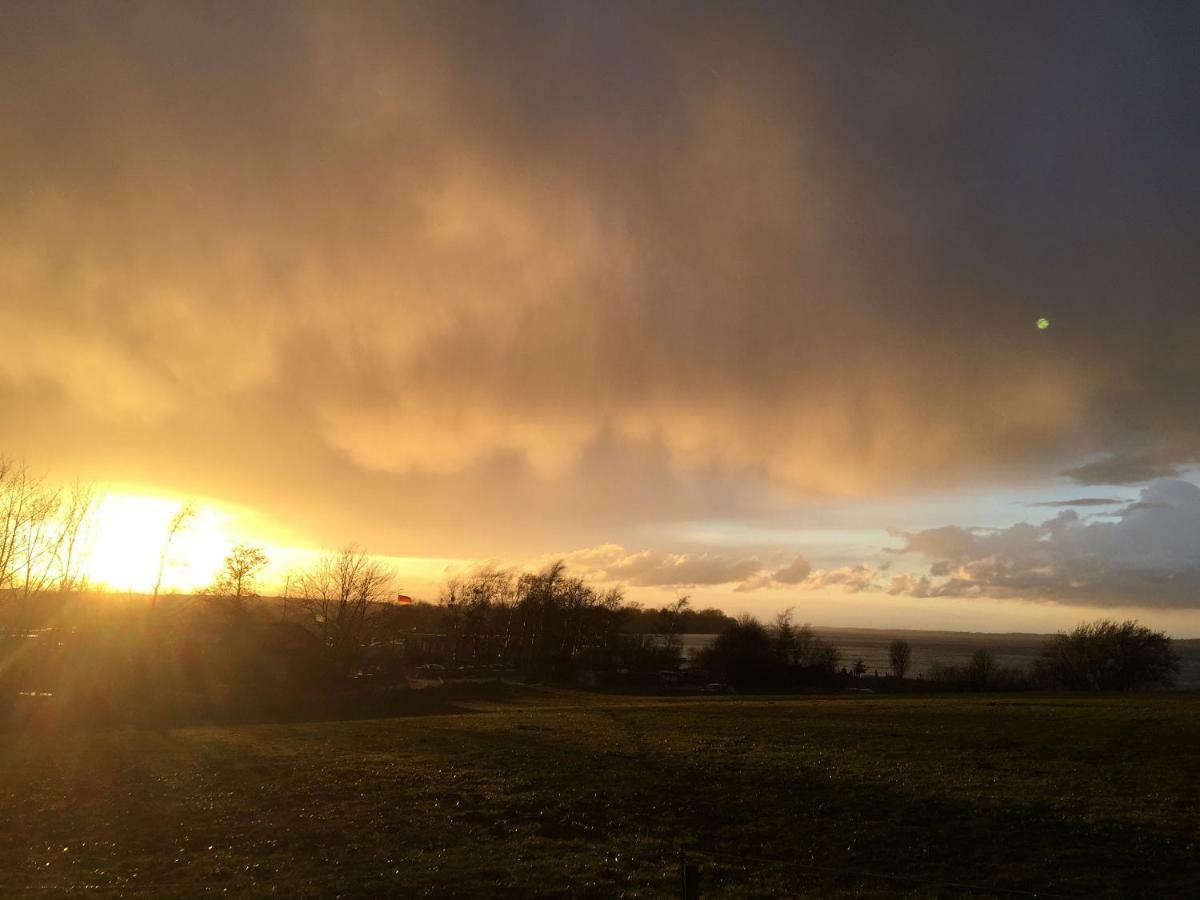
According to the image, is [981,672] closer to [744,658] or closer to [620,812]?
[744,658]

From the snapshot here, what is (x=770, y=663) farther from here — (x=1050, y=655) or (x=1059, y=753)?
(x=1059, y=753)

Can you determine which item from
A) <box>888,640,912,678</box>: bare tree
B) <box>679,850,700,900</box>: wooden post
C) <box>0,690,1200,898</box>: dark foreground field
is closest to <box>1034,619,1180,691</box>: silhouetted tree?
A: <box>888,640,912,678</box>: bare tree

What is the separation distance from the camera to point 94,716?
138 feet

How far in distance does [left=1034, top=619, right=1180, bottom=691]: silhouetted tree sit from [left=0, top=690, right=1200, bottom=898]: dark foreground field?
7331cm

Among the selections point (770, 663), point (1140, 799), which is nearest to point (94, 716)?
point (1140, 799)

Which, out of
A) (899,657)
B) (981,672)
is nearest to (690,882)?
(981,672)

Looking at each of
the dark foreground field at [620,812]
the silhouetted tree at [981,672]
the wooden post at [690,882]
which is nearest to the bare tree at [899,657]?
the silhouetted tree at [981,672]

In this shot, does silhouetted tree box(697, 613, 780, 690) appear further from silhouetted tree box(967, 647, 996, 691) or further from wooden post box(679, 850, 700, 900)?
wooden post box(679, 850, 700, 900)

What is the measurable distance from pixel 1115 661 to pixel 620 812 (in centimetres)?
10256

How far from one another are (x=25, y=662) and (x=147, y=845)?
49094mm

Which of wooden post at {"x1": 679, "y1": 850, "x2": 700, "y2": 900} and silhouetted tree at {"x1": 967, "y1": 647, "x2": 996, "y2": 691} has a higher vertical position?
wooden post at {"x1": 679, "y1": 850, "x2": 700, "y2": 900}

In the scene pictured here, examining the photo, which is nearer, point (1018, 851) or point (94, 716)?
point (1018, 851)

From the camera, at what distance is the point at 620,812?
19844 millimetres

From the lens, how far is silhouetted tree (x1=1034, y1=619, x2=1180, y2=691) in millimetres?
90875
